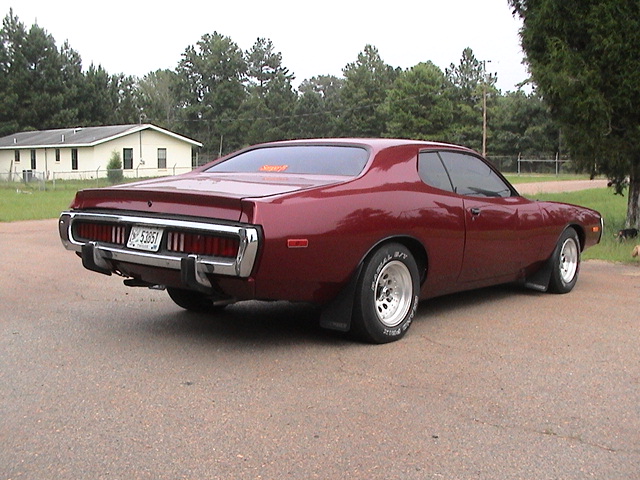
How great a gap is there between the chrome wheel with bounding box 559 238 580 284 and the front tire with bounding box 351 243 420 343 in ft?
8.36

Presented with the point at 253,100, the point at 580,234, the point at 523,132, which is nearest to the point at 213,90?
the point at 253,100

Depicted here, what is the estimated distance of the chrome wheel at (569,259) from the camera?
768 cm

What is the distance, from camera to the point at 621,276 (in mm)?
8969

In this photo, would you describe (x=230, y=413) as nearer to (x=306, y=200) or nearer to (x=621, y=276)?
(x=306, y=200)

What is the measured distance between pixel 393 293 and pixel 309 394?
1501 mm

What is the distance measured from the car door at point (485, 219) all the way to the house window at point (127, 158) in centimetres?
4269

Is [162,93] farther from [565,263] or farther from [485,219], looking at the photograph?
[485,219]

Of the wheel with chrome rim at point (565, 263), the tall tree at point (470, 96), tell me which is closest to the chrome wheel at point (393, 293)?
the wheel with chrome rim at point (565, 263)

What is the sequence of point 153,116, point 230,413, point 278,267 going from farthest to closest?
point 153,116
point 278,267
point 230,413

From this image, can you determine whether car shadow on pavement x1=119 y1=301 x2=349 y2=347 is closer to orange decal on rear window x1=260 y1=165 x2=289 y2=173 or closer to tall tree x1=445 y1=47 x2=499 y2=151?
orange decal on rear window x1=260 y1=165 x2=289 y2=173

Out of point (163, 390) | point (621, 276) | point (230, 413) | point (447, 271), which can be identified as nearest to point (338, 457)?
point (230, 413)

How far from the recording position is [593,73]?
1172 cm

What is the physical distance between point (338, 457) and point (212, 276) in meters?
1.77

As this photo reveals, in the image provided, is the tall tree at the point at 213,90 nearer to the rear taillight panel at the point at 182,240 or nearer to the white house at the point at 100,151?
the white house at the point at 100,151
